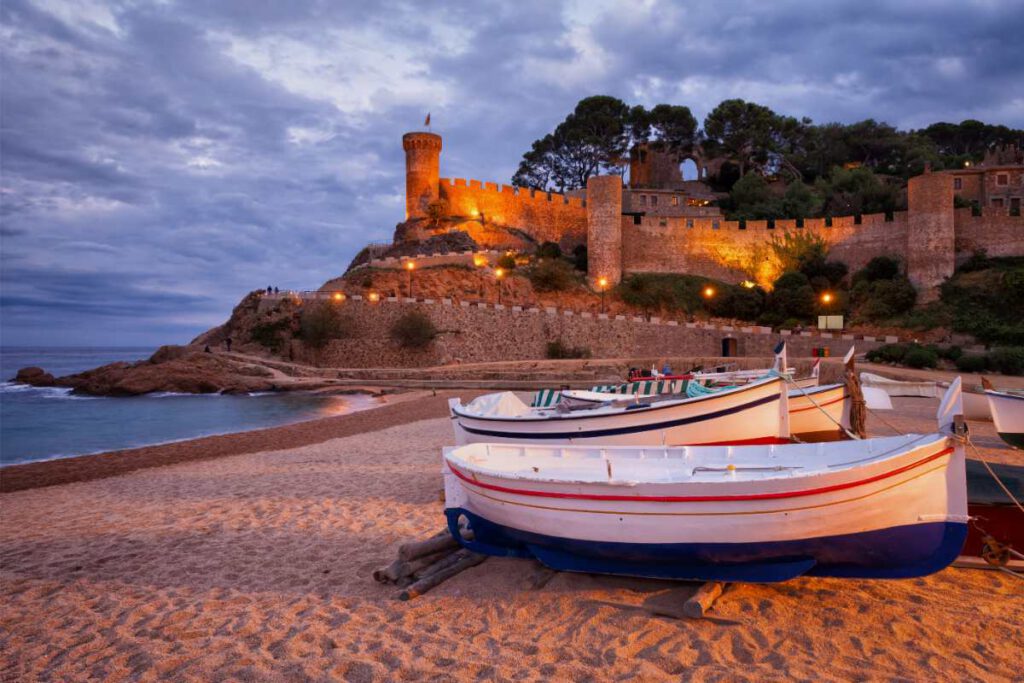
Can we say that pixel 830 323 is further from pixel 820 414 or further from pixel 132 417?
pixel 132 417

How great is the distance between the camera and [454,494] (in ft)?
18.4

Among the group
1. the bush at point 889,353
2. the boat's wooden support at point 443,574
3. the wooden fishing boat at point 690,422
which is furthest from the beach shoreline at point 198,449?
the bush at point 889,353

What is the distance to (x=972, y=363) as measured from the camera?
21.3 m

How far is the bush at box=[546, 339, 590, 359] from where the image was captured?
30391mm

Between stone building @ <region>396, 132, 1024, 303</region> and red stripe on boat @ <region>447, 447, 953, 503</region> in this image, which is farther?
stone building @ <region>396, 132, 1024, 303</region>

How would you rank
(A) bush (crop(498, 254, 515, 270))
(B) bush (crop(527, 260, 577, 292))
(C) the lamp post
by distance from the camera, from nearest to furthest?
(C) the lamp post < (B) bush (crop(527, 260, 577, 292)) < (A) bush (crop(498, 254, 515, 270))

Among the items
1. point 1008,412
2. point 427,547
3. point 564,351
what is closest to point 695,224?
point 564,351

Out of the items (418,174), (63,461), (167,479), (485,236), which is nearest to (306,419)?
(63,461)

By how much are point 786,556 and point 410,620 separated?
2.88 metres

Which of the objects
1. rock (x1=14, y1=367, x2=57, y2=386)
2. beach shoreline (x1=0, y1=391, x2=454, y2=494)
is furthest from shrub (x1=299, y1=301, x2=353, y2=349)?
rock (x1=14, y1=367, x2=57, y2=386)

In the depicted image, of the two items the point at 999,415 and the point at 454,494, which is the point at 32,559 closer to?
Answer: the point at 454,494

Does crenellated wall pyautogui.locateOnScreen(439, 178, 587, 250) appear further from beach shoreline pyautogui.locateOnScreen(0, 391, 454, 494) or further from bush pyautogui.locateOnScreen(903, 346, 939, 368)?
beach shoreline pyautogui.locateOnScreen(0, 391, 454, 494)

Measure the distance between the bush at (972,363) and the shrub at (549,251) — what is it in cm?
2440

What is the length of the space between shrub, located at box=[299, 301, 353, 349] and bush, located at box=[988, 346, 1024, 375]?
28447 mm
